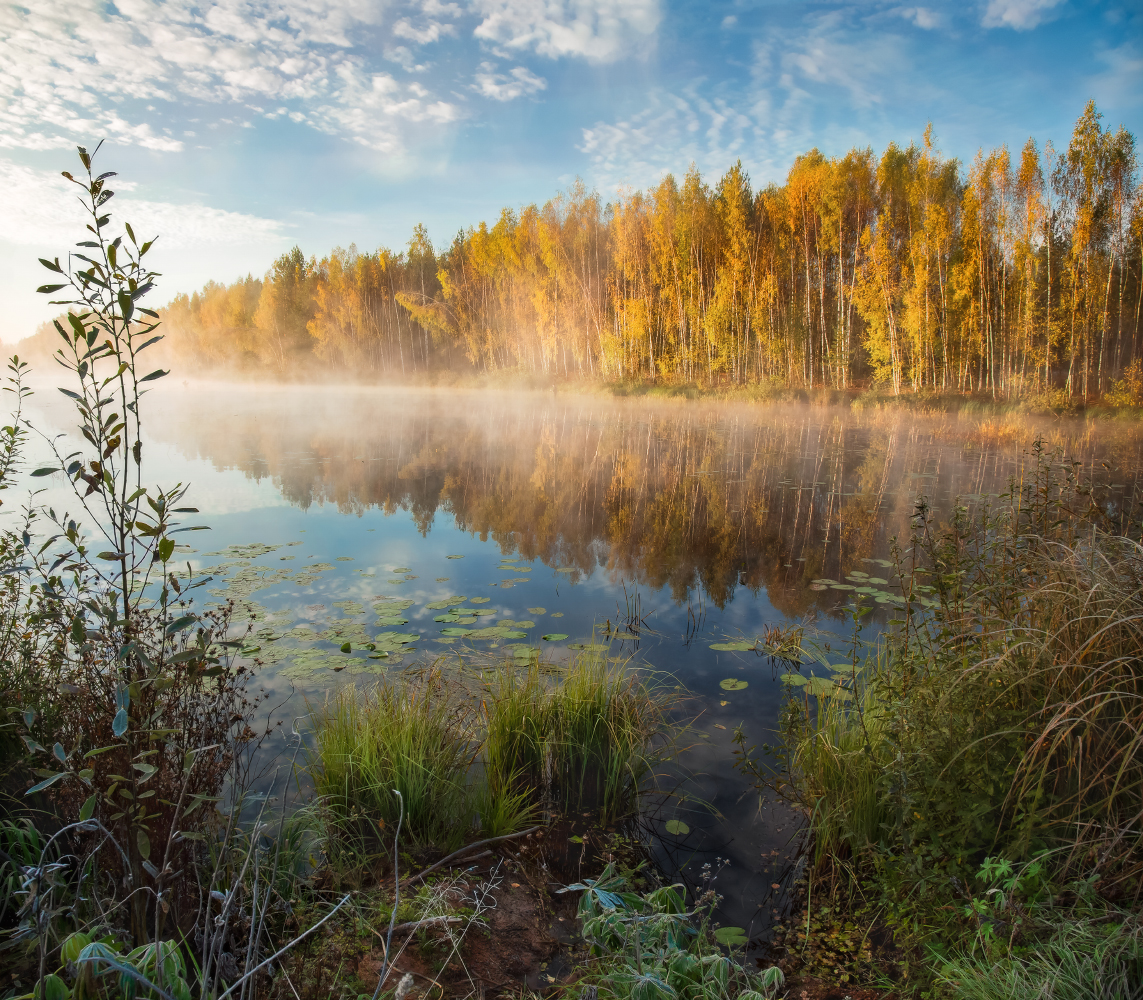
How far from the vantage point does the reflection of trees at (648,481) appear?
8.64 m

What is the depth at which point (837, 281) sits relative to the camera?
36.5 meters

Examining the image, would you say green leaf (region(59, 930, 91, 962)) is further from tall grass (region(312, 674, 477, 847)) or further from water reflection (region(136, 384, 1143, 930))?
water reflection (region(136, 384, 1143, 930))

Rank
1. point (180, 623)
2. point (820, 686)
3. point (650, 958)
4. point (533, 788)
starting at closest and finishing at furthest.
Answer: point (180, 623), point (650, 958), point (533, 788), point (820, 686)

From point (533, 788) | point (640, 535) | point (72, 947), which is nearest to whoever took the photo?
point (72, 947)

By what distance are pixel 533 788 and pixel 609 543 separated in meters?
5.72

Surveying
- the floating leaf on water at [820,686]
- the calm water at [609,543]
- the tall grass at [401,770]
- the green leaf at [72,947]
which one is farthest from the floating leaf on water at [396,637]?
the green leaf at [72,947]

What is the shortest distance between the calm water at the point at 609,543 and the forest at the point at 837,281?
8984 mm

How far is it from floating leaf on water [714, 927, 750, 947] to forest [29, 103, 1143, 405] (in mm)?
27065

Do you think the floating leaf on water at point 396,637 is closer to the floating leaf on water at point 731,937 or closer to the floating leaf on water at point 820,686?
the floating leaf on water at point 820,686

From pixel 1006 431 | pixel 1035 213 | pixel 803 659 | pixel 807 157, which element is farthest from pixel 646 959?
pixel 807 157

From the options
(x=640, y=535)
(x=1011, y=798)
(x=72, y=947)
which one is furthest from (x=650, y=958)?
(x=640, y=535)

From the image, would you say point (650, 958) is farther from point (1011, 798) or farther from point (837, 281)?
point (837, 281)

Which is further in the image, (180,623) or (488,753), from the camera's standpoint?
(488,753)

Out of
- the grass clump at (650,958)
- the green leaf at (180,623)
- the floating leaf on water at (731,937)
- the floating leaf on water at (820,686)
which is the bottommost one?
the floating leaf on water at (731,937)
